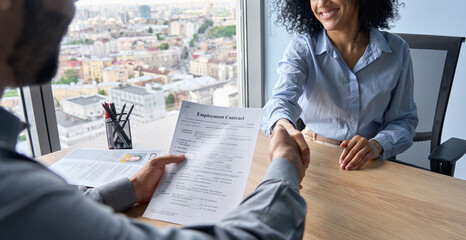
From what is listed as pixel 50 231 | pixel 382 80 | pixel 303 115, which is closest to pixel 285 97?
pixel 303 115

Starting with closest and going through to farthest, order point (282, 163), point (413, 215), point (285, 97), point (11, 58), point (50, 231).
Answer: point (50, 231)
point (11, 58)
point (282, 163)
point (413, 215)
point (285, 97)

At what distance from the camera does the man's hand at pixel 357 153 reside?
1105mm

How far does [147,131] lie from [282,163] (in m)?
0.90

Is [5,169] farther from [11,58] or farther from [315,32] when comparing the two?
[315,32]

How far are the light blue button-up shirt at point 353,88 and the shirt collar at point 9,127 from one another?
1013mm

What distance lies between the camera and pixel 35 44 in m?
0.50

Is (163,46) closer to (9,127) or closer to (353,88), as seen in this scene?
(353,88)

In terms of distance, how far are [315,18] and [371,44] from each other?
31 centimetres

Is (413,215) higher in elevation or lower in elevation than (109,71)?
lower

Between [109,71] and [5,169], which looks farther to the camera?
[109,71]

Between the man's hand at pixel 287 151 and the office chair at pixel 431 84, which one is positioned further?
the office chair at pixel 431 84

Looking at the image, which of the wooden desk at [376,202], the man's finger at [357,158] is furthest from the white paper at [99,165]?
the man's finger at [357,158]

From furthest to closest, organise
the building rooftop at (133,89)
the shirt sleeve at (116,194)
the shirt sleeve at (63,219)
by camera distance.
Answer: the building rooftop at (133,89)
the shirt sleeve at (116,194)
the shirt sleeve at (63,219)

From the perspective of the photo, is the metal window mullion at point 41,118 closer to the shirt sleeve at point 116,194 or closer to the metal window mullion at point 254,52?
the shirt sleeve at point 116,194
